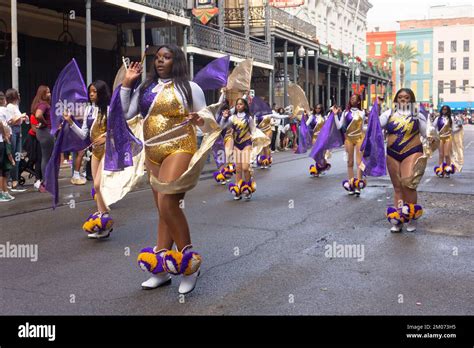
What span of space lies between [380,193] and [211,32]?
13.4m

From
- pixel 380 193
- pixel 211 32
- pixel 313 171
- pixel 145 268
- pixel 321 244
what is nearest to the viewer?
pixel 145 268

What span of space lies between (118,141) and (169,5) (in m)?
14.5

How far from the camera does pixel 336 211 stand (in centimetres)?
934

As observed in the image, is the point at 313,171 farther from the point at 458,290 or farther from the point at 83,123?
the point at 458,290

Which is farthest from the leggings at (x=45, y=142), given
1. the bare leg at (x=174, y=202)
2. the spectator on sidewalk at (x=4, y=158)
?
the bare leg at (x=174, y=202)

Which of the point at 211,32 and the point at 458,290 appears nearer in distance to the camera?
the point at 458,290

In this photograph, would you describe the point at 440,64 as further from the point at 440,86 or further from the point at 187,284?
the point at 187,284

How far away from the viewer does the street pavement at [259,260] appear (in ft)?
15.5

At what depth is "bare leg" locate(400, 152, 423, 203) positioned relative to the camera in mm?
7566

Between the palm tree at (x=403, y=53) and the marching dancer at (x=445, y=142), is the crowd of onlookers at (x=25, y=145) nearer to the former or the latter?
the marching dancer at (x=445, y=142)

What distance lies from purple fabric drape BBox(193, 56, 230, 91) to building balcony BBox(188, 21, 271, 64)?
1487 centimetres

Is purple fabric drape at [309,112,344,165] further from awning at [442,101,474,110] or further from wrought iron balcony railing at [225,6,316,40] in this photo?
awning at [442,101,474,110]

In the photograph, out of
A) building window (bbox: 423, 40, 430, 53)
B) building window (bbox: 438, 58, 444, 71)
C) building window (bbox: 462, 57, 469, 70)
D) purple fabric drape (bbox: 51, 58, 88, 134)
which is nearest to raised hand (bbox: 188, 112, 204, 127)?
purple fabric drape (bbox: 51, 58, 88, 134)
